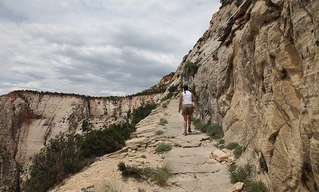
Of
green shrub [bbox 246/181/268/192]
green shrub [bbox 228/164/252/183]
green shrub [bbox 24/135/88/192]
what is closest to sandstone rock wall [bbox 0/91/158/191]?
green shrub [bbox 24/135/88/192]

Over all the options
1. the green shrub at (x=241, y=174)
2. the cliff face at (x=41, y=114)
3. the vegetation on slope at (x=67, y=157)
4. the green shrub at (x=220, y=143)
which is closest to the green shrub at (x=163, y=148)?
the green shrub at (x=220, y=143)

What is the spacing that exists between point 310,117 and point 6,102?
50.0 m

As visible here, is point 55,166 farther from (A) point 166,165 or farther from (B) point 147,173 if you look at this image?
(A) point 166,165

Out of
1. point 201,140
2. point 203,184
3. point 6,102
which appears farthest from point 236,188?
point 6,102

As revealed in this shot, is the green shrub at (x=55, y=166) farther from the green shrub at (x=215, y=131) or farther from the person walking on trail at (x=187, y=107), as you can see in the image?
the green shrub at (x=215, y=131)

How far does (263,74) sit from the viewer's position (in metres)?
8.88

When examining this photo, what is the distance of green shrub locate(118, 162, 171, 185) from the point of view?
32.7 feet

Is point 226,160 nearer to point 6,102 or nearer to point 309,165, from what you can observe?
point 309,165

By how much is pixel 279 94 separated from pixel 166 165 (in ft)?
14.0

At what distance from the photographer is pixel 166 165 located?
35.7 feet

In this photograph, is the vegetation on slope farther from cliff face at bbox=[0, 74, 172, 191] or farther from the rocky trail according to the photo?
cliff face at bbox=[0, 74, 172, 191]

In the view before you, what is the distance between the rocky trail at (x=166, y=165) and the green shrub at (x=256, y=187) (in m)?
0.66

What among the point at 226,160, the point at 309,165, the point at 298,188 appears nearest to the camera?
the point at 309,165

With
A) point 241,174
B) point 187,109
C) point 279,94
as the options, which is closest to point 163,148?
point 187,109
